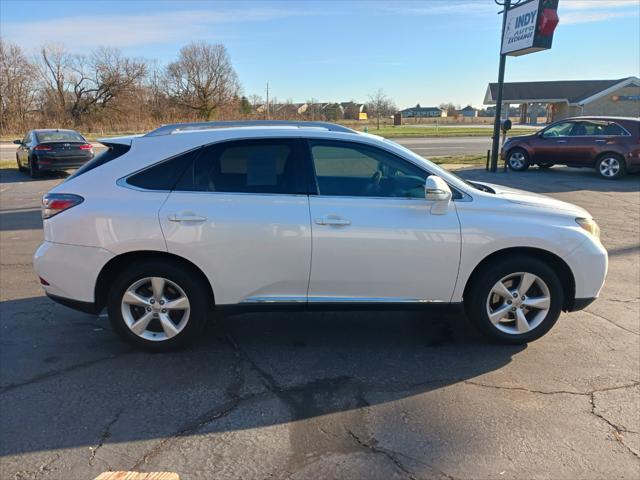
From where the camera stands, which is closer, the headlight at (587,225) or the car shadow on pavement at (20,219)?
the headlight at (587,225)

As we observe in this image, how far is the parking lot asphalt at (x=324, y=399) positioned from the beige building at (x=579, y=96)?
179ft

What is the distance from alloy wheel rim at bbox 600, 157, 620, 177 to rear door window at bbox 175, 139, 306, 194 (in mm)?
13475

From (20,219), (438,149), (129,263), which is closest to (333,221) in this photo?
(129,263)

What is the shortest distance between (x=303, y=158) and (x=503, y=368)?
2.25 m

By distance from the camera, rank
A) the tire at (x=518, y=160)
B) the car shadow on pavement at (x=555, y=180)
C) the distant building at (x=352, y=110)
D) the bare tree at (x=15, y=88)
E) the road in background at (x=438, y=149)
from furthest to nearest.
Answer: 1. the distant building at (x=352, y=110)
2. the bare tree at (x=15, y=88)
3. the road in background at (x=438, y=149)
4. the tire at (x=518, y=160)
5. the car shadow on pavement at (x=555, y=180)

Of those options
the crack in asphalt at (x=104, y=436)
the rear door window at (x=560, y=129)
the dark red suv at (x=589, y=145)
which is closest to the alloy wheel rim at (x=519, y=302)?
the crack in asphalt at (x=104, y=436)

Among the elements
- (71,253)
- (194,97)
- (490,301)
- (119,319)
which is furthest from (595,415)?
(194,97)

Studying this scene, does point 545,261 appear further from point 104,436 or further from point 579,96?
point 579,96

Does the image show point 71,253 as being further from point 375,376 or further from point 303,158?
point 375,376

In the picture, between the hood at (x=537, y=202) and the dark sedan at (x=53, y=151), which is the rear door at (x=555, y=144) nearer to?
the hood at (x=537, y=202)

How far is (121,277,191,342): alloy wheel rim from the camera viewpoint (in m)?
3.80

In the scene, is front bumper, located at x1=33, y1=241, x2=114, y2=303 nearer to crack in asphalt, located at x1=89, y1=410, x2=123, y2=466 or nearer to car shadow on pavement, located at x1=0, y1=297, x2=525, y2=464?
car shadow on pavement, located at x1=0, y1=297, x2=525, y2=464

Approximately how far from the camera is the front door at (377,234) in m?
3.71

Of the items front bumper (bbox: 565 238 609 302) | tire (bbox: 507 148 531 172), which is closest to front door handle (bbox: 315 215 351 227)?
front bumper (bbox: 565 238 609 302)
